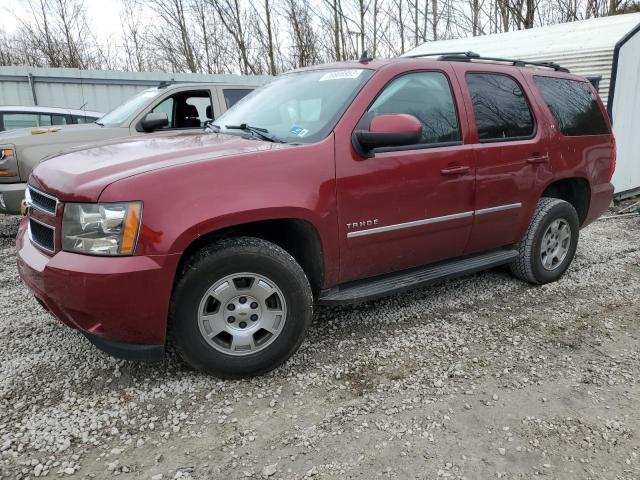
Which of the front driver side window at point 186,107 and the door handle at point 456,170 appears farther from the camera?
the front driver side window at point 186,107

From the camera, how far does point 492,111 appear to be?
3666mm

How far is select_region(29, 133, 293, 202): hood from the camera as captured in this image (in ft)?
7.80

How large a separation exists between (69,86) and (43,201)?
1178cm

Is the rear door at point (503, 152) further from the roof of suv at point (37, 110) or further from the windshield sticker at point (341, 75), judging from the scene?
the roof of suv at point (37, 110)

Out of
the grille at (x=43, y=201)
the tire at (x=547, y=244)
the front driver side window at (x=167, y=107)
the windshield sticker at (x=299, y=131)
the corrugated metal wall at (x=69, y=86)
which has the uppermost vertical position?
the corrugated metal wall at (x=69, y=86)

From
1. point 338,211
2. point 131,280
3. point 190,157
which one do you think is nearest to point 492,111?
point 338,211

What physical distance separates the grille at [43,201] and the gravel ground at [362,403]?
1.00m

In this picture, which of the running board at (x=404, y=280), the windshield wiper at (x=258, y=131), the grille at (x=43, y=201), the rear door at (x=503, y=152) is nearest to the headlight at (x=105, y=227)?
the grille at (x=43, y=201)

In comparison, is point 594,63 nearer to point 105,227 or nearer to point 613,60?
point 613,60

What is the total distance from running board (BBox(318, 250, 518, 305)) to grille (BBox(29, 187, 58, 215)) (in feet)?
5.25

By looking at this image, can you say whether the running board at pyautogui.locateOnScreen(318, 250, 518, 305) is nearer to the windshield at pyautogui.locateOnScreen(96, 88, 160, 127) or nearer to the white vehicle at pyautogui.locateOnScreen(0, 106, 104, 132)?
the windshield at pyautogui.locateOnScreen(96, 88, 160, 127)

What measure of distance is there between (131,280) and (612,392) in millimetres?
2663

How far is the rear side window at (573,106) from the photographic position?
162 inches

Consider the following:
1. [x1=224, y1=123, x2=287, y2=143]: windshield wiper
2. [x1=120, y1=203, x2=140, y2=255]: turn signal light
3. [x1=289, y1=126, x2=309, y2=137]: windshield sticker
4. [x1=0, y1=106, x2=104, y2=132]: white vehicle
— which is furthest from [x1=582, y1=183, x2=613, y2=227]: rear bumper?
[x1=0, y1=106, x2=104, y2=132]: white vehicle
